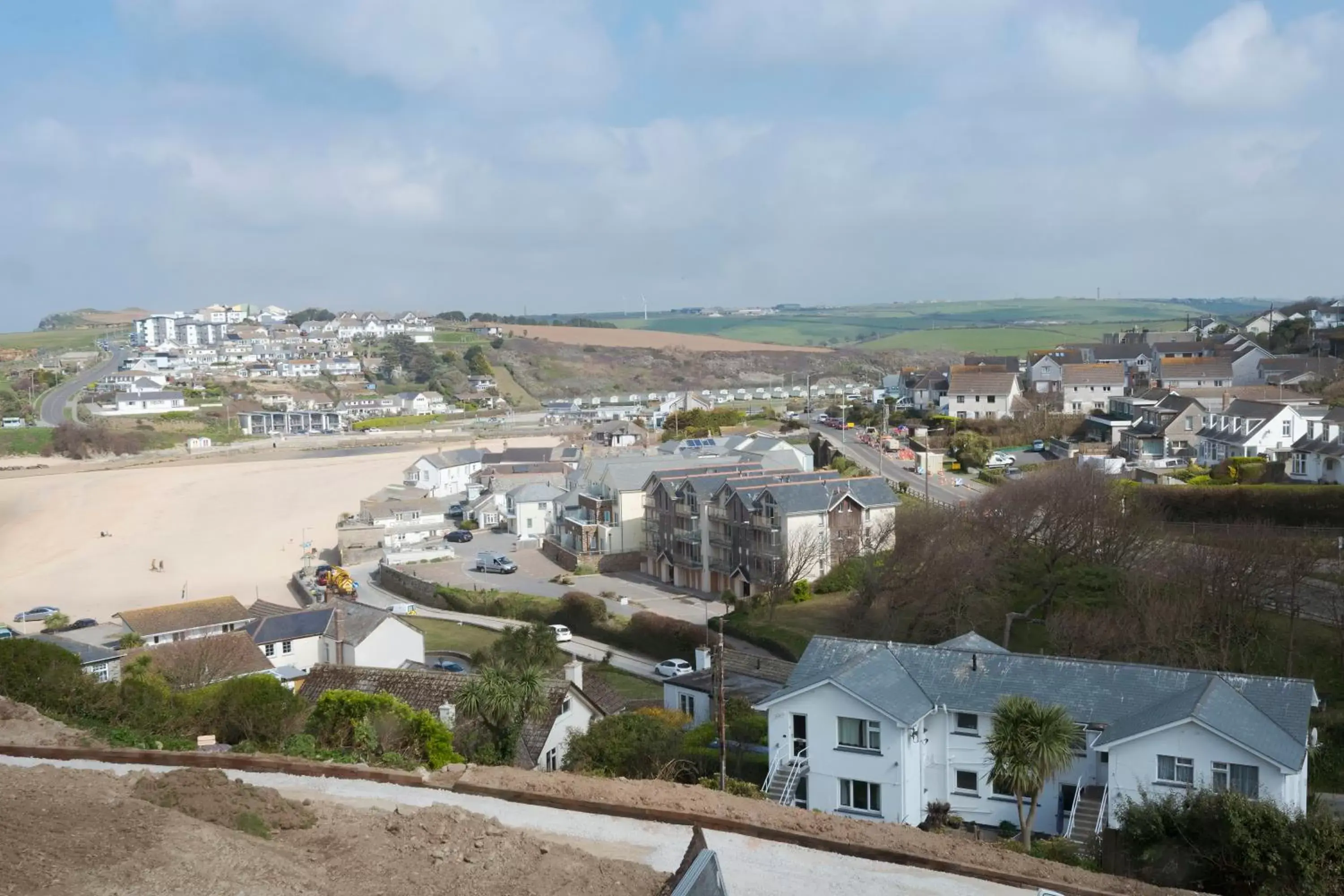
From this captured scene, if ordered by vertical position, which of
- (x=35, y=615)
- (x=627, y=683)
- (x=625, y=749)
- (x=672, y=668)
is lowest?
(x=627, y=683)

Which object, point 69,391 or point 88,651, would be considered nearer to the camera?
point 88,651

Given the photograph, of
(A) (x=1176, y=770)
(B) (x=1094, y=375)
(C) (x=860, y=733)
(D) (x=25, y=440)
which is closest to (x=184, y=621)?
(C) (x=860, y=733)

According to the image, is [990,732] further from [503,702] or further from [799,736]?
[503,702]

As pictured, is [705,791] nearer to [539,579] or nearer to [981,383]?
[539,579]

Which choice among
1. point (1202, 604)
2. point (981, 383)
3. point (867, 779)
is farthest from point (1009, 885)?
point (981, 383)

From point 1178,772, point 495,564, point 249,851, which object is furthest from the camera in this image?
point 495,564

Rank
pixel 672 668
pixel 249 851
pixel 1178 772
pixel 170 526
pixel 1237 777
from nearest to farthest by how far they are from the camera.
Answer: pixel 249 851 → pixel 1237 777 → pixel 1178 772 → pixel 672 668 → pixel 170 526

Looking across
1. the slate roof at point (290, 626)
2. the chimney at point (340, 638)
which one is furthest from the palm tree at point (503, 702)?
the slate roof at point (290, 626)
